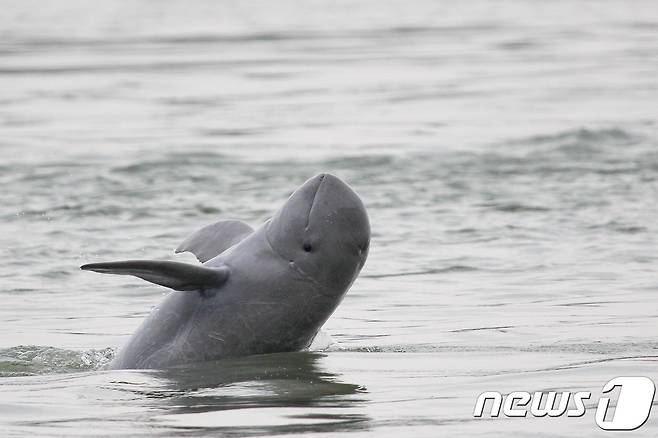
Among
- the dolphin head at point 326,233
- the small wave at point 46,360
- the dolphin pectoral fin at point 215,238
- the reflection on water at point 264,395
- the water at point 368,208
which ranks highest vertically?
the dolphin head at point 326,233

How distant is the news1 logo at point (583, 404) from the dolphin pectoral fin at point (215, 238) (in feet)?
6.49


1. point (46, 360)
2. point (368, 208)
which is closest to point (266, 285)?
point (46, 360)

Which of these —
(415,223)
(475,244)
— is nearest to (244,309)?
(475,244)

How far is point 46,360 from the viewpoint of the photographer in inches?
380

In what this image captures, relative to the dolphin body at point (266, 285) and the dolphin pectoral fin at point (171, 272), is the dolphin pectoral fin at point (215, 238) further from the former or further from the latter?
the dolphin pectoral fin at point (171, 272)

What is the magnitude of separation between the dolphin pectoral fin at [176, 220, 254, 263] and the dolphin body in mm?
317

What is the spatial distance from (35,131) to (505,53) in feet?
43.4

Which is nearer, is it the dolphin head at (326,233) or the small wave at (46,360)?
the dolphin head at (326,233)

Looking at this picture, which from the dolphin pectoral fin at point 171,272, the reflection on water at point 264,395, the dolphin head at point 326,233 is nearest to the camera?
the reflection on water at point 264,395

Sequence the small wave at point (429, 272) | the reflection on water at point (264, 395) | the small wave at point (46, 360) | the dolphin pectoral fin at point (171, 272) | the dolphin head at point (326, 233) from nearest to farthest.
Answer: the reflection on water at point (264, 395) < the dolphin pectoral fin at point (171, 272) < the dolphin head at point (326, 233) < the small wave at point (46, 360) < the small wave at point (429, 272)

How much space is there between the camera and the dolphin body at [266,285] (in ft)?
27.4

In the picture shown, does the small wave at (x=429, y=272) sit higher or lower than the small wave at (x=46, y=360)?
lower

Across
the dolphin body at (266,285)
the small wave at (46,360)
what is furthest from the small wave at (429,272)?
the dolphin body at (266,285)

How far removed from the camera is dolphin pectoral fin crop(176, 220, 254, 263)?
9.21 metres
